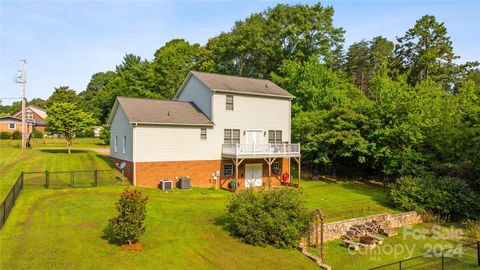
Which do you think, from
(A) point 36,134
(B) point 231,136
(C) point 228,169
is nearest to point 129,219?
(C) point 228,169

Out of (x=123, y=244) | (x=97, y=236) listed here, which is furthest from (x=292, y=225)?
(x=97, y=236)

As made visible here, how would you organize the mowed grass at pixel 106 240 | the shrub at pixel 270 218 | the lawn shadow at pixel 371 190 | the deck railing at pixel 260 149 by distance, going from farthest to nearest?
the deck railing at pixel 260 149 < the lawn shadow at pixel 371 190 < the shrub at pixel 270 218 < the mowed grass at pixel 106 240

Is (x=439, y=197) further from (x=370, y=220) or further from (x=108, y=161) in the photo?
(x=108, y=161)

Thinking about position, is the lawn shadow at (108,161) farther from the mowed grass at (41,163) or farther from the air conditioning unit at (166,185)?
the air conditioning unit at (166,185)

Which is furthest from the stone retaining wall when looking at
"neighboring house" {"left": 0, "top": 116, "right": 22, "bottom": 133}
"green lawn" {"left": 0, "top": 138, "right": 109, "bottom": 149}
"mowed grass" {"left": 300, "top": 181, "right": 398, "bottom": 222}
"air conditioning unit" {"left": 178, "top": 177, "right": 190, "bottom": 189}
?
"neighboring house" {"left": 0, "top": 116, "right": 22, "bottom": 133}

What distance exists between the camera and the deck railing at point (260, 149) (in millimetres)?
26422

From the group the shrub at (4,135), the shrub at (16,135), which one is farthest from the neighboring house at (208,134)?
the shrub at (4,135)

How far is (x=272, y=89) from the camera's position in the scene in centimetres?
3153

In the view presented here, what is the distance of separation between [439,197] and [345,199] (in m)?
6.28

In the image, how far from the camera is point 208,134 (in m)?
27.1

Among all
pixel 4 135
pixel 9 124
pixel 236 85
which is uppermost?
pixel 236 85

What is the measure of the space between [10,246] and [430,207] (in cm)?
2424

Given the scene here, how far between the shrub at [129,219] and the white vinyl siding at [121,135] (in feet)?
37.2

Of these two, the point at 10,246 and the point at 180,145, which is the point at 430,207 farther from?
the point at 10,246
